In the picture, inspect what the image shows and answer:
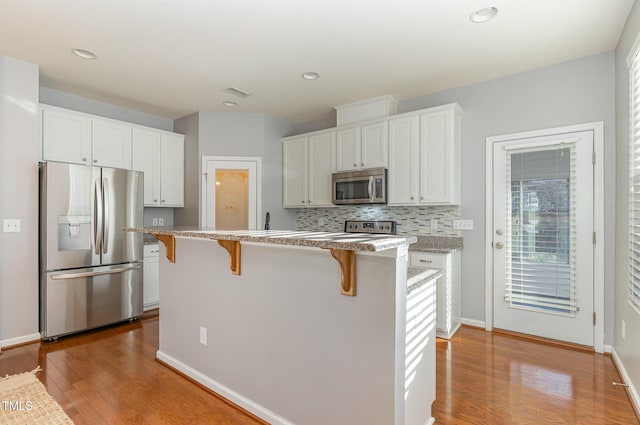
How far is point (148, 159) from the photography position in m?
4.34

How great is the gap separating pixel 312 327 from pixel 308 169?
10.4 feet

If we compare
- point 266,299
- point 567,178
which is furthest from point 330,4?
point 567,178

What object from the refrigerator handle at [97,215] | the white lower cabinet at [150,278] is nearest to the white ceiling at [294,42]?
the refrigerator handle at [97,215]

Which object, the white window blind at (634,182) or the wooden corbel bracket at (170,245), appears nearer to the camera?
the white window blind at (634,182)

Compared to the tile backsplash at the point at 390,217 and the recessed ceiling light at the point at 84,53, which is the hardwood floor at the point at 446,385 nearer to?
the tile backsplash at the point at 390,217

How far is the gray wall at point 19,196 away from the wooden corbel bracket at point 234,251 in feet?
8.05

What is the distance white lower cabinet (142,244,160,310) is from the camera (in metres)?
4.05

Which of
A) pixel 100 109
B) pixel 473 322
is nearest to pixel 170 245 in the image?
pixel 100 109

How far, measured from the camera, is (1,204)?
2998 millimetres

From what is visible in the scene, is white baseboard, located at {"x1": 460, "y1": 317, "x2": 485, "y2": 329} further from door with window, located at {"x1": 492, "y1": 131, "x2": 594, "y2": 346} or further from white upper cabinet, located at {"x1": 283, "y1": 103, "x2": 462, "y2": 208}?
white upper cabinet, located at {"x1": 283, "y1": 103, "x2": 462, "y2": 208}

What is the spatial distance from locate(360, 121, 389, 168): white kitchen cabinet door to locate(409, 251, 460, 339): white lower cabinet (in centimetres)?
119

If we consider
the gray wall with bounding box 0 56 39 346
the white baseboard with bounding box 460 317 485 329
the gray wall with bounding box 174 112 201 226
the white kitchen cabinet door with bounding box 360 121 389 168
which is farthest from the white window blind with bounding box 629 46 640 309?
the gray wall with bounding box 0 56 39 346

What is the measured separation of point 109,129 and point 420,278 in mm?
4031

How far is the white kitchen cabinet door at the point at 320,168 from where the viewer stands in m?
4.38
